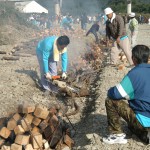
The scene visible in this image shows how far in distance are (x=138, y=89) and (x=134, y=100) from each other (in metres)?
0.22

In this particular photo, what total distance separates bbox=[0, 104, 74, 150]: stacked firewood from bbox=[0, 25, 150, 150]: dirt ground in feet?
1.15

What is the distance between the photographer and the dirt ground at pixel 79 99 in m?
4.91

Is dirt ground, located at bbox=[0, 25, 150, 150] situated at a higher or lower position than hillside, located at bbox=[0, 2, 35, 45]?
lower

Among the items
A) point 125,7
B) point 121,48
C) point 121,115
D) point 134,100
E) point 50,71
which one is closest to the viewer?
point 134,100

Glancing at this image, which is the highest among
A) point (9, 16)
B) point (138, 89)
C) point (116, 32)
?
point (9, 16)

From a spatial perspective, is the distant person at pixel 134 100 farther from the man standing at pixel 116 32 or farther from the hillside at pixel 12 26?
the hillside at pixel 12 26

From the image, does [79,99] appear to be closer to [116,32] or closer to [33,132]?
[33,132]

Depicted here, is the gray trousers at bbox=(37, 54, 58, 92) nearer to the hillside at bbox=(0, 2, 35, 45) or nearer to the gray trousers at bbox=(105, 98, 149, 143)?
the gray trousers at bbox=(105, 98, 149, 143)

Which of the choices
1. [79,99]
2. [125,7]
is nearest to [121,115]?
[79,99]

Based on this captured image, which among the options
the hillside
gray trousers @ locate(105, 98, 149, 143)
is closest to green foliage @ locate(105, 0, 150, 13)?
the hillside

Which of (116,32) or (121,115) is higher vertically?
(116,32)

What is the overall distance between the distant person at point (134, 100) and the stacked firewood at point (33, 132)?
0.84 m

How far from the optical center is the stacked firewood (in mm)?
4844

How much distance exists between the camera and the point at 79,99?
7445 millimetres
